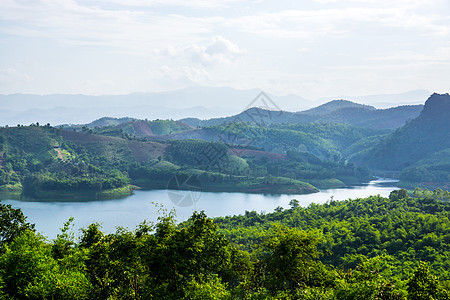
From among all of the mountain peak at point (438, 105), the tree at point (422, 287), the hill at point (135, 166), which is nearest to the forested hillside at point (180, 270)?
the tree at point (422, 287)

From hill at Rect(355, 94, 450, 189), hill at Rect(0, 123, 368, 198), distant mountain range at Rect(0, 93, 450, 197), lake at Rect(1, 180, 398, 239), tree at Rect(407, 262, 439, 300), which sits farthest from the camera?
hill at Rect(355, 94, 450, 189)

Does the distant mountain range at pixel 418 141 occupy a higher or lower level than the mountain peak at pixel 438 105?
lower

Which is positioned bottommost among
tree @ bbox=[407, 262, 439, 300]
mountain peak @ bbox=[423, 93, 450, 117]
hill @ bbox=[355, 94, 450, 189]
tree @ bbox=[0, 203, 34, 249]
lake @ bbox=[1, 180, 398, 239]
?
lake @ bbox=[1, 180, 398, 239]

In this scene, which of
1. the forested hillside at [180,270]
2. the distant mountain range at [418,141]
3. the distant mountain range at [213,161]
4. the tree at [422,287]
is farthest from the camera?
the distant mountain range at [418,141]

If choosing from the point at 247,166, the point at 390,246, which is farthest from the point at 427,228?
the point at 247,166

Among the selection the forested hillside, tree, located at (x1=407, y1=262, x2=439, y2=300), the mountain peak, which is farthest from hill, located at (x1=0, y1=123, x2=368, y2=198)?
tree, located at (x1=407, y1=262, x2=439, y2=300)

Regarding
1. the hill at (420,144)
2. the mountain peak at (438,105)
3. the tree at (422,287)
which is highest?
the mountain peak at (438,105)

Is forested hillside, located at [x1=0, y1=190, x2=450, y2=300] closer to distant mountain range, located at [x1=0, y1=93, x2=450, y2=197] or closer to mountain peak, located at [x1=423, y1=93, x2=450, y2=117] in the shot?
distant mountain range, located at [x1=0, y1=93, x2=450, y2=197]

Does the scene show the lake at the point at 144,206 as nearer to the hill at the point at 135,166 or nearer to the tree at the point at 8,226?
the hill at the point at 135,166

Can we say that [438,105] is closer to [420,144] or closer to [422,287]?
[420,144]

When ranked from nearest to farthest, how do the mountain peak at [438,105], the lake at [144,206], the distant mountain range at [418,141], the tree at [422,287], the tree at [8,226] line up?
Answer: 1. the tree at [422,287]
2. the tree at [8,226]
3. the lake at [144,206]
4. the distant mountain range at [418,141]
5. the mountain peak at [438,105]
